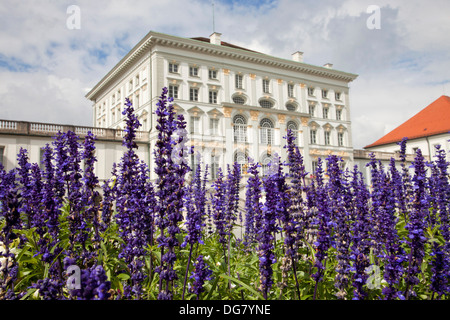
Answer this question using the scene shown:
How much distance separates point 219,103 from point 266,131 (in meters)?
6.89

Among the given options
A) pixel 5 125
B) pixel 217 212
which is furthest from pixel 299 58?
pixel 217 212

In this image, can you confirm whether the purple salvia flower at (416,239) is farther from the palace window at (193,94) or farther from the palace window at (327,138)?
the palace window at (327,138)

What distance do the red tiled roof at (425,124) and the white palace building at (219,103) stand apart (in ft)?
47.1

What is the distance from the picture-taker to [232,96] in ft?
133

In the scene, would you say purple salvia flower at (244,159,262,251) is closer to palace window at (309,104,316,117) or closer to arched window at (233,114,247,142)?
arched window at (233,114,247,142)

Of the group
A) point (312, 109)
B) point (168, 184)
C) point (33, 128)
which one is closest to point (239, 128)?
point (312, 109)

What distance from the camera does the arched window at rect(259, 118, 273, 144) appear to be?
136ft

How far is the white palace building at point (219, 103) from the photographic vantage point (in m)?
34.4

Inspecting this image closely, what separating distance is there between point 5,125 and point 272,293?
32.7 m

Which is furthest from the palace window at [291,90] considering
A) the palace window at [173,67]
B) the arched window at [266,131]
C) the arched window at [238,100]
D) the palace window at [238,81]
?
the palace window at [173,67]

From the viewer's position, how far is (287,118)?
143 feet

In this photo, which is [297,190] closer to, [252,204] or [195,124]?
[252,204]

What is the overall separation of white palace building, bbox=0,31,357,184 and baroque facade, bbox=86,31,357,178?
113mm
